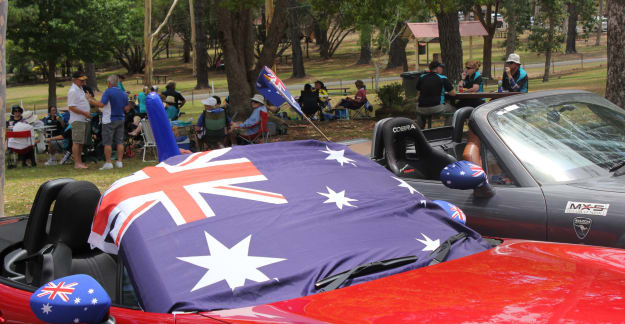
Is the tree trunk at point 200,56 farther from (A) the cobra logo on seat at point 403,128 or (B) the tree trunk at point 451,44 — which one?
(A) the cobra logo on seat at point 403,128

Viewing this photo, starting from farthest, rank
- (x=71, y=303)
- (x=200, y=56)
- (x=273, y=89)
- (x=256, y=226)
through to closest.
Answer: (x=200, y=56) < (x=273, y=89) < (x=256, y=226) < (x=71, y=303)

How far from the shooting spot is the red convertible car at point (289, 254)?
2.49 m

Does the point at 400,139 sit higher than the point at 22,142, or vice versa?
the point at 400,139

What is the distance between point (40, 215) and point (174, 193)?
1023mm

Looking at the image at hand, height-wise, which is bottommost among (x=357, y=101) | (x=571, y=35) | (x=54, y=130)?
(x=54, y=130)

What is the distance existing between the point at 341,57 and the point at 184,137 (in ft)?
154

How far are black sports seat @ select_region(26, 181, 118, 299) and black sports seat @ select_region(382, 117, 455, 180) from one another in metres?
2.69

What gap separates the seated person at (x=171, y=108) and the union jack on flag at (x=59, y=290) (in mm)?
13888

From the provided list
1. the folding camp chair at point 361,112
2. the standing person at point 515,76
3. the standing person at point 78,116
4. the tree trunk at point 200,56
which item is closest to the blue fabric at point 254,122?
the standing person at point 78,116

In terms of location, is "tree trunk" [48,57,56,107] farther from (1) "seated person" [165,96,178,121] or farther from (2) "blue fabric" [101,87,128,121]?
(2) "blue fabric" [101,87,128,121]

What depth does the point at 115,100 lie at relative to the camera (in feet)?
42.6

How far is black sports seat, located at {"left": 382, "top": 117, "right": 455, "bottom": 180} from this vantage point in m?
5.80

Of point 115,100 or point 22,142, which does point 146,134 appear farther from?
point 22,142

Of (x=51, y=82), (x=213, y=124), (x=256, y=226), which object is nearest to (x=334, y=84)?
(x=51, y=82)
